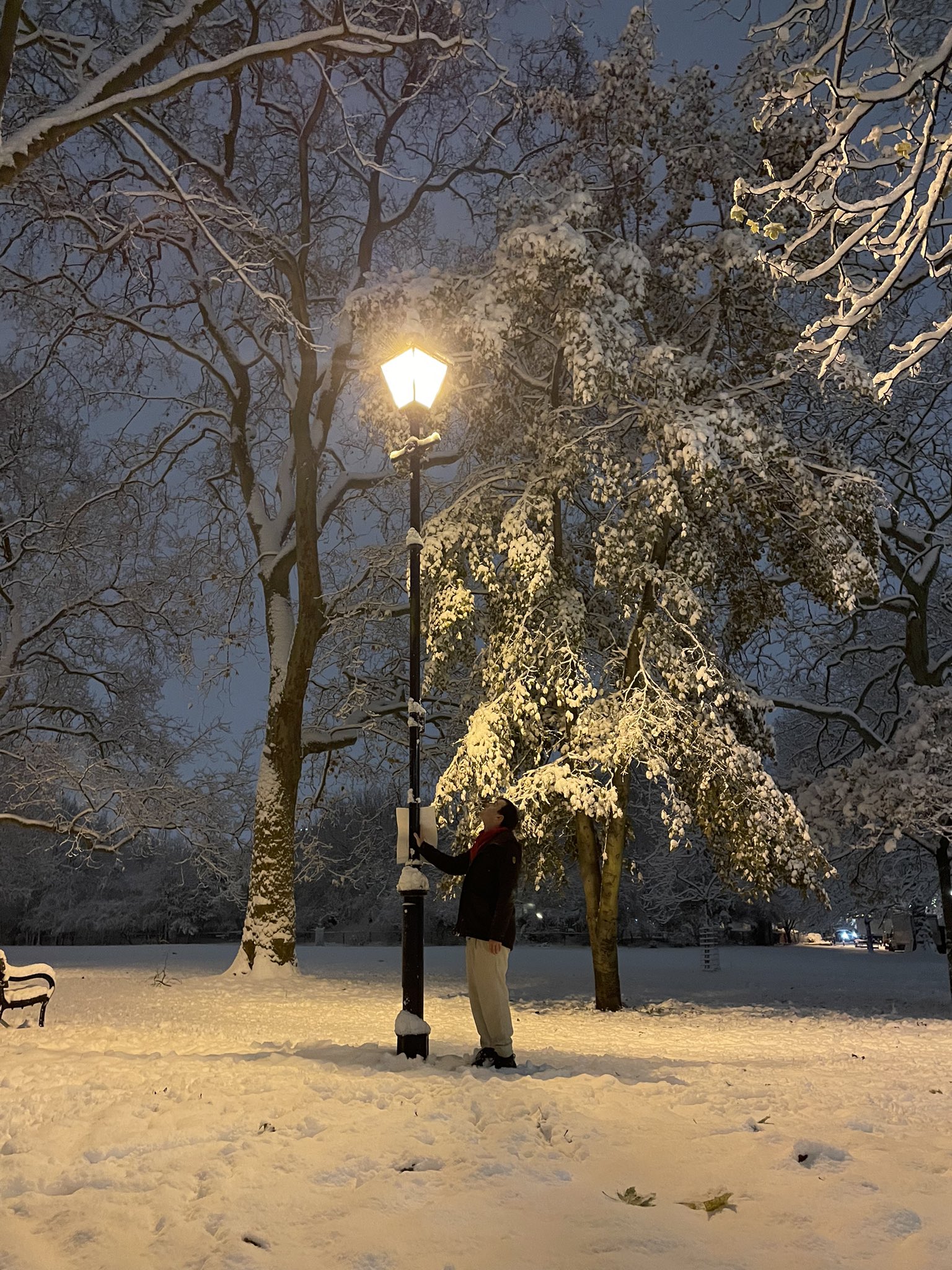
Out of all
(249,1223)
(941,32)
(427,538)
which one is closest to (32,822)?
(427,538)

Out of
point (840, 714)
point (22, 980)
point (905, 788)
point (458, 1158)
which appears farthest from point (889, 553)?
point (458, 1158)

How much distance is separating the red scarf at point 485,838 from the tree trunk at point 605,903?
6.48m

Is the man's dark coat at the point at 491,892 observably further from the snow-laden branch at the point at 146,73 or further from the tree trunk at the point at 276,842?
the tree trunk at the point at 276,842

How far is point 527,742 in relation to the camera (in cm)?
1286

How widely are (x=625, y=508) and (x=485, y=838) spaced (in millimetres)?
6256

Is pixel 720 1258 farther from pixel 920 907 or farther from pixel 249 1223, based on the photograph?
pixel 920 907

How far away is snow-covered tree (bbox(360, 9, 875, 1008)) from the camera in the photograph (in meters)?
11.7

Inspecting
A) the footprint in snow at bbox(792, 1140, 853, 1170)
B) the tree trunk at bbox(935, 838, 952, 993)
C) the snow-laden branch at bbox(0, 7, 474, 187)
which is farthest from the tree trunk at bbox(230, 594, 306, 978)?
the footprint in snow at bbox(792, 1140, 853, 1170)

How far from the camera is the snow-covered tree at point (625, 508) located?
38.4 feet

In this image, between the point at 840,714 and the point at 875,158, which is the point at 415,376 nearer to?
the point at 875,158

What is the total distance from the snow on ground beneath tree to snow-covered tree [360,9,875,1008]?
152 inches

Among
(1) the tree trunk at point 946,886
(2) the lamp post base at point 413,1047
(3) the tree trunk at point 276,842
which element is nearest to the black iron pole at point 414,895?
(2) the lamp post base at point 413,1047

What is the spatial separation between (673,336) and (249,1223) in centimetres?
1261

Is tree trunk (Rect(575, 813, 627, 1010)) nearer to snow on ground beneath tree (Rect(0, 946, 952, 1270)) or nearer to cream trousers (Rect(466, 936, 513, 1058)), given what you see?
snow on ground beneath tree (Rect(0, 946, 952, 1270))
